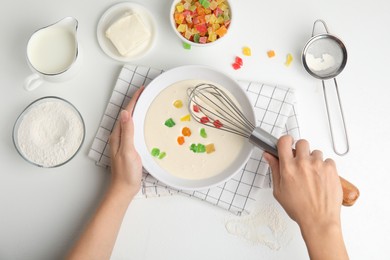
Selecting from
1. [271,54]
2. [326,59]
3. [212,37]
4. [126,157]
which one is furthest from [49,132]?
[326,59]

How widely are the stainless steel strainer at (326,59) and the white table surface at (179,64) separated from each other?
0.07 feet

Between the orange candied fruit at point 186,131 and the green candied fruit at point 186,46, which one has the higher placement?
the green candied fruit at point 186,46

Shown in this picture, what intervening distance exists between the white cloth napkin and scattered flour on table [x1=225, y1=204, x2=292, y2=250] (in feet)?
0.12

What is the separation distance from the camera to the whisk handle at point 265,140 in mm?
928

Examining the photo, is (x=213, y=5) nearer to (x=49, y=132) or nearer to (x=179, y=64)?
(x=179, y=64)

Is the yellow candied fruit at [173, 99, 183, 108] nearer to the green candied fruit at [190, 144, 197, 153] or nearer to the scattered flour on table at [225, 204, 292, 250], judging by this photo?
the green candied fruit at [190, 144, 197, 153]

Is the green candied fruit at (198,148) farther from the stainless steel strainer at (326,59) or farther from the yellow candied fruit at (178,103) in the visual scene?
the stainless steel strainer at (326,59)

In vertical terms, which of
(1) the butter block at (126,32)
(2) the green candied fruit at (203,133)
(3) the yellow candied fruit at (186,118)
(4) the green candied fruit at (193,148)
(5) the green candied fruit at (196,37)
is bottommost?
(4) the green candied fruit at (193,148)

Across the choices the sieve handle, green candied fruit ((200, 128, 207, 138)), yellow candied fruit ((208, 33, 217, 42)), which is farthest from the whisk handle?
yellow candied fruit ((208, 33, 217, 42))

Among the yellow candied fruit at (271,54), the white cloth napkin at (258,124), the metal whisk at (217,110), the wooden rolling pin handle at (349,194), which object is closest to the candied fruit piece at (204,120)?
the metal whisk at (217,110)

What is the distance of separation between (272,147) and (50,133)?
0.50m

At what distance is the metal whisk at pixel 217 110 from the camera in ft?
3.28

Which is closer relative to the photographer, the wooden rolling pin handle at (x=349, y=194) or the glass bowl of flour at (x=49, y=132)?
the wooden rolling pin handle at (x=349, y=194)

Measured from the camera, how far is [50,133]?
103 cm
